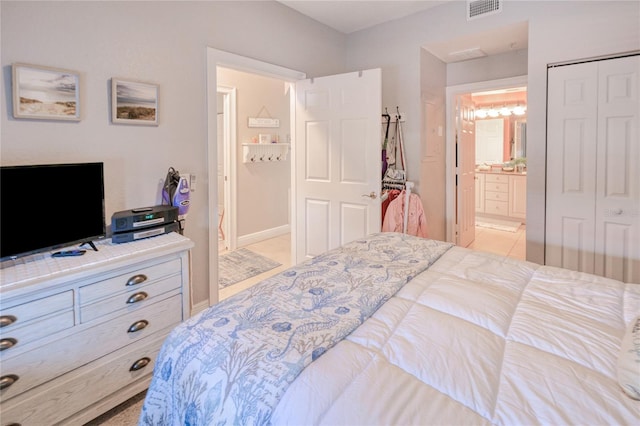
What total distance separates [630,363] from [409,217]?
8.64ft

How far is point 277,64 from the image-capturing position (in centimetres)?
314

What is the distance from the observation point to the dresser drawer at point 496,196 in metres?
6.26

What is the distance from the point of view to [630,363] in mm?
861

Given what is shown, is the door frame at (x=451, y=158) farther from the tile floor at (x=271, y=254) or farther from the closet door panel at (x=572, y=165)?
the tile floor at (x=271, y=254)

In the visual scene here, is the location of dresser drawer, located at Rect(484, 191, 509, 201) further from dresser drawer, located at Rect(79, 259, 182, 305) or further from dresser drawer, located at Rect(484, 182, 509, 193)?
dresser drawer, located at Rect(79, 259, 182, 305)

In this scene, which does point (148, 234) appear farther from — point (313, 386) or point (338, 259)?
point (313, 386)

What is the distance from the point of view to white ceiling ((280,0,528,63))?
314cm

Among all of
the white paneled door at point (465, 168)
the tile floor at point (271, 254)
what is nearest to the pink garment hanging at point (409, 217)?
the white paneled door at point (465, 168)

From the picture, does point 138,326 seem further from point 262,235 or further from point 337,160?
point 262,235

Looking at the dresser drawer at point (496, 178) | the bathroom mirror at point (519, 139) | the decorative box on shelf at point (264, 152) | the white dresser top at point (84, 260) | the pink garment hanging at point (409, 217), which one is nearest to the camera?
the white dresser top at point (84, 260)

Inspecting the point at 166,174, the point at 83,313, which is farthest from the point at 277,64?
the point at 83,313

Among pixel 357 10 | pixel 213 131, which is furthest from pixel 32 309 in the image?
pixel 357 10

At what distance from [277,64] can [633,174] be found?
289 centimetres

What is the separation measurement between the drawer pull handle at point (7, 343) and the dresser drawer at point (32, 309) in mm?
35
